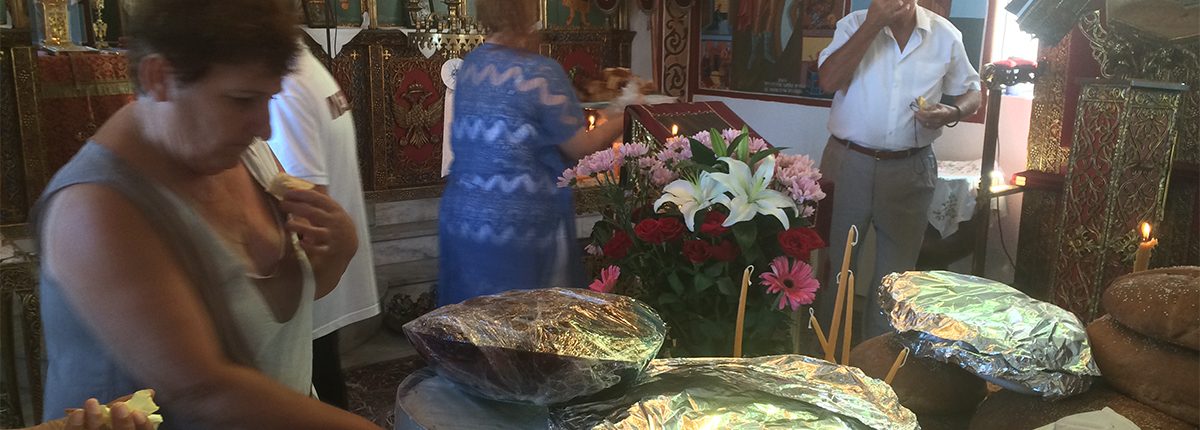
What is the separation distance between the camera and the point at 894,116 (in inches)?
98.6

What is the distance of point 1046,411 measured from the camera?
1.00m

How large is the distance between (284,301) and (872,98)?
198 centimetres

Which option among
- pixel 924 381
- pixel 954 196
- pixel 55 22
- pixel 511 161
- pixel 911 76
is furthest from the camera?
pixel 55 22

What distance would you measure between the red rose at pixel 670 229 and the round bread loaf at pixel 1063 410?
16.9 inches

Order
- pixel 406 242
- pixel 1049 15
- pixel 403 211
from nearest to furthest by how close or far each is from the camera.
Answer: pixel 1049 15 < pixel 406 242 < pixel 403 211

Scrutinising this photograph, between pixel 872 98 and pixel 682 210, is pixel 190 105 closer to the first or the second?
pixel 682 210

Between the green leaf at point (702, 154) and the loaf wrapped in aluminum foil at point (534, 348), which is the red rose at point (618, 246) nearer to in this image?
the green leaf at point (702, 154)

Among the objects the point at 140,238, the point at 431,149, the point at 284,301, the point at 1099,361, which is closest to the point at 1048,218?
the point at 1099,361

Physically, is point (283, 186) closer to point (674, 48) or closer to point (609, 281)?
point (609, 281)

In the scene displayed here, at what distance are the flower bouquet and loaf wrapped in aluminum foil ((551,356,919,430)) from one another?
1.16ft

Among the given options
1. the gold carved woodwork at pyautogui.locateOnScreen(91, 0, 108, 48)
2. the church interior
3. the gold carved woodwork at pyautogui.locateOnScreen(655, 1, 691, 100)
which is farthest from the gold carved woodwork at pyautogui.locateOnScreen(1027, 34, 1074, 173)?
the gold carved woodwork at pyautogui.locateOnScreen(91, 0, 108, 48)

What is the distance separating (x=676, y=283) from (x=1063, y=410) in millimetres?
469

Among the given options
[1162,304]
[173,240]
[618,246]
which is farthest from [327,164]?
[1162,304]

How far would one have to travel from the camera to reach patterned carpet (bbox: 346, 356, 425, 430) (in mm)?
2959
